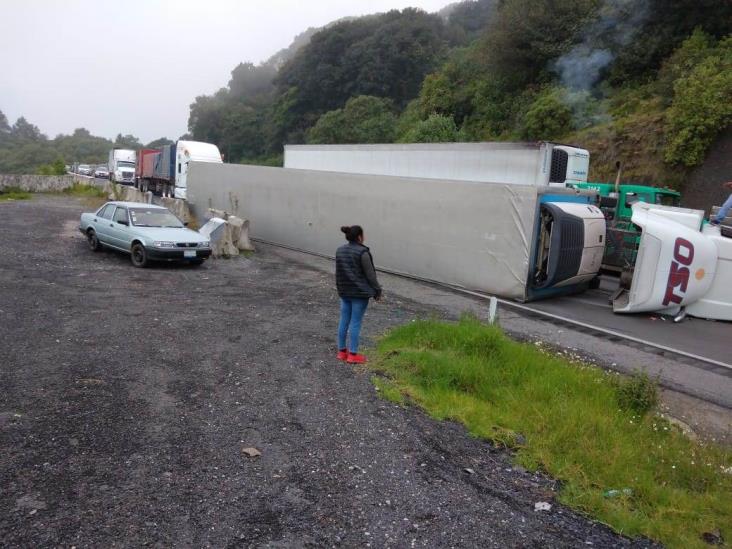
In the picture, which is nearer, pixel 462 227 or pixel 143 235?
pixel 462 227

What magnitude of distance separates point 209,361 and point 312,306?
3.64m

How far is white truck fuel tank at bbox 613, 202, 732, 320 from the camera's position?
35.6ft

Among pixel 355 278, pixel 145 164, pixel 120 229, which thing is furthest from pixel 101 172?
pixel 355 278

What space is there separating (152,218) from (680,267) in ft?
38.6

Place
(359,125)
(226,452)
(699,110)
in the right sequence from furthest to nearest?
(359,125) < (699,110) < (226,452)

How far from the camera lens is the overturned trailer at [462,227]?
1163 cm

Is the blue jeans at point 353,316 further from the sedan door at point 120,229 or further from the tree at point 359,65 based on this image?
the tree at point 359,65

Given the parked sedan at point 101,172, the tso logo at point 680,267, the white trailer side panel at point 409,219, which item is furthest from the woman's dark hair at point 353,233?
the parked sedan at point 101,172

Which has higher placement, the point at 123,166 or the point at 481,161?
the point at 481,161

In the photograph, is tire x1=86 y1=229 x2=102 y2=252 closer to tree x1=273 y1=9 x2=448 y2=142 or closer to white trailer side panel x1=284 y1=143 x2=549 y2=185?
white trailer side panel x1=284 y1=143 x2=549 y2=185

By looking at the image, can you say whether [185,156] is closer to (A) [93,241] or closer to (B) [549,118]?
(A) [93,241]

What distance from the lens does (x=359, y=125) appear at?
4669cm

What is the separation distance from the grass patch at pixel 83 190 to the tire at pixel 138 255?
20.9 metres

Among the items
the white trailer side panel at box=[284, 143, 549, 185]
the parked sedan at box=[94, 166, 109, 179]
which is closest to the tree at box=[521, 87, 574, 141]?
the white trailer side panel at box=[284, 143, 549, 185]
